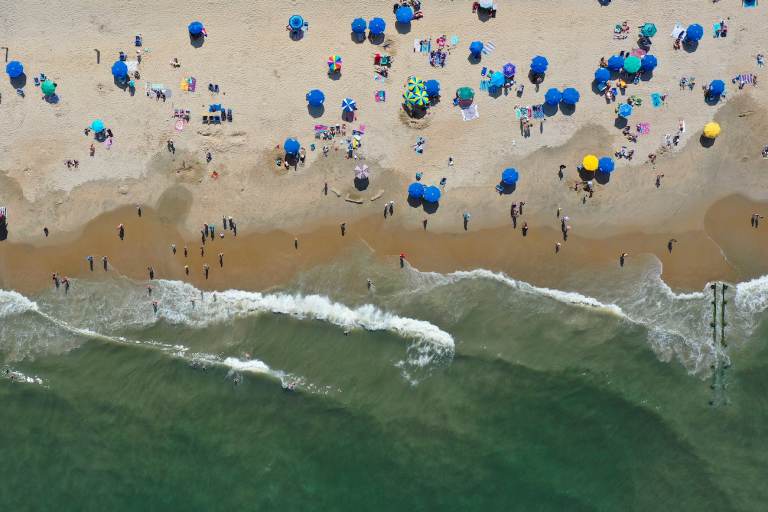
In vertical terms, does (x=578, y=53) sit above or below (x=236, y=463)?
above

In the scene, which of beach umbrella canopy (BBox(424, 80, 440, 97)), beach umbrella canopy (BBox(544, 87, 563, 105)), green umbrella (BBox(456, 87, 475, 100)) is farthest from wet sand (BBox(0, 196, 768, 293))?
green umbrella (BBox(456, 87, 475, 100))

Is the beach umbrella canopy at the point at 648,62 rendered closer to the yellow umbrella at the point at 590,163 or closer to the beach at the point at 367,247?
the beach at the point at 367,247

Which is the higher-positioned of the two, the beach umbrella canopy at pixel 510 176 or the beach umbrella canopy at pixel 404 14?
the beach umbrella canopy at pixel 404 14

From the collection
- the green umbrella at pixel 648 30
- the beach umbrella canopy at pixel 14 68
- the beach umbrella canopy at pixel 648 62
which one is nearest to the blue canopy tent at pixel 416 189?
the beach umbrella canopy at pixel 648 62

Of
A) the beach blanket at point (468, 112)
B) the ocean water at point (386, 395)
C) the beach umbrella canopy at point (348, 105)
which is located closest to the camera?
the ocean water at point (386, 395)

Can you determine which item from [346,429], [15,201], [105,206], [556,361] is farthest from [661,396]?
[15,201]

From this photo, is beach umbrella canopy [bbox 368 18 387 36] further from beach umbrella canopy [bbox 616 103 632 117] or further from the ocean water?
beach umbrella canopy [bbox 616 103 632 117]

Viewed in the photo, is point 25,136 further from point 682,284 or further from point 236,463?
point 682,284
